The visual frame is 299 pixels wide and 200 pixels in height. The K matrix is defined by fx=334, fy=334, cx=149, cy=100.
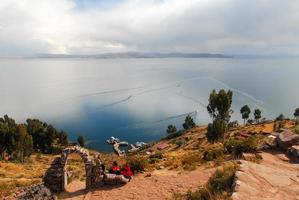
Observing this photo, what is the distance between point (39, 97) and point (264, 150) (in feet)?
574

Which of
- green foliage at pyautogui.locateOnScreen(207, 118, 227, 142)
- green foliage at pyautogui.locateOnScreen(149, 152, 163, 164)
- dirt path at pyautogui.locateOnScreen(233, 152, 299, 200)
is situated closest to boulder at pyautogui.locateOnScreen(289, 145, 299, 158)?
dirt path at pyautogui.locateOnScreen(233, 152, 299, 200)

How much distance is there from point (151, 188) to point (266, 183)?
742cm

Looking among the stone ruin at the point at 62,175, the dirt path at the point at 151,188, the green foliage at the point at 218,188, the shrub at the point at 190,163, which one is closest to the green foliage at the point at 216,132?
the shrub at the point at 190,163

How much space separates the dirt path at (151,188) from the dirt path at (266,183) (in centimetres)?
349

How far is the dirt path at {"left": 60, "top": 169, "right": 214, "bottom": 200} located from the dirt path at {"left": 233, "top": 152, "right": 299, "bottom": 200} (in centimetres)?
349

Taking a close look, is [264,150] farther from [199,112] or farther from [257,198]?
[199,112]

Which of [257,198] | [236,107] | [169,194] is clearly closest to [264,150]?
[169,194]

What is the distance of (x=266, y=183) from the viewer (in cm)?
1578

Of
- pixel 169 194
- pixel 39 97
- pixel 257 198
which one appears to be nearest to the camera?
pixel 257 198

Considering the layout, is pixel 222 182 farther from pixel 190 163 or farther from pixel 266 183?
pixel 190 163

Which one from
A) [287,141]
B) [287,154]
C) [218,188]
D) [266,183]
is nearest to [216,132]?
[287,141]

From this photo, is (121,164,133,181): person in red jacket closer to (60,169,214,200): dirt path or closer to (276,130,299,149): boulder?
(60,169,214,200): dirt path

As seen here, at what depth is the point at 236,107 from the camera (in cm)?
15312

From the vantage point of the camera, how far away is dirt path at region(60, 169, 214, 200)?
1959 cm
